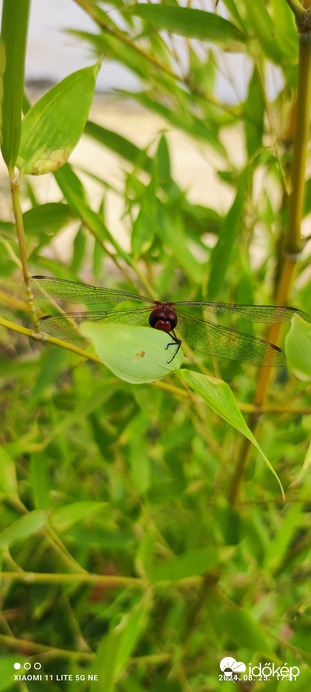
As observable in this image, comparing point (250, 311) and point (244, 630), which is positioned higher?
point (250, 311)

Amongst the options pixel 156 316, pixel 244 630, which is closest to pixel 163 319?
pixel 156 316

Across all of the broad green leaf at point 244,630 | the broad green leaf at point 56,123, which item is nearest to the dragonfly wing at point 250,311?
the broad green leaf at point 56,123

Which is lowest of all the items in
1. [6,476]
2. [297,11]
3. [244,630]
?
[244,630]

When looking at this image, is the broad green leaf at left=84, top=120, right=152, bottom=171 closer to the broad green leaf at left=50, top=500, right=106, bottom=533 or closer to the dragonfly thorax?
the dragonfly thorax

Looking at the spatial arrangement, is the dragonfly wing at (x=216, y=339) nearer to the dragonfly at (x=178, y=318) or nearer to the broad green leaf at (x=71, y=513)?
the dragonfly at (x=178, y=318)

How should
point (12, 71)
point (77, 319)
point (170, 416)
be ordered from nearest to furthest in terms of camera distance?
point (12, 71) → point (77, 319) → point (170, 416)

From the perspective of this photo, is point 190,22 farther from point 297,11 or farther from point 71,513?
point 71,513
